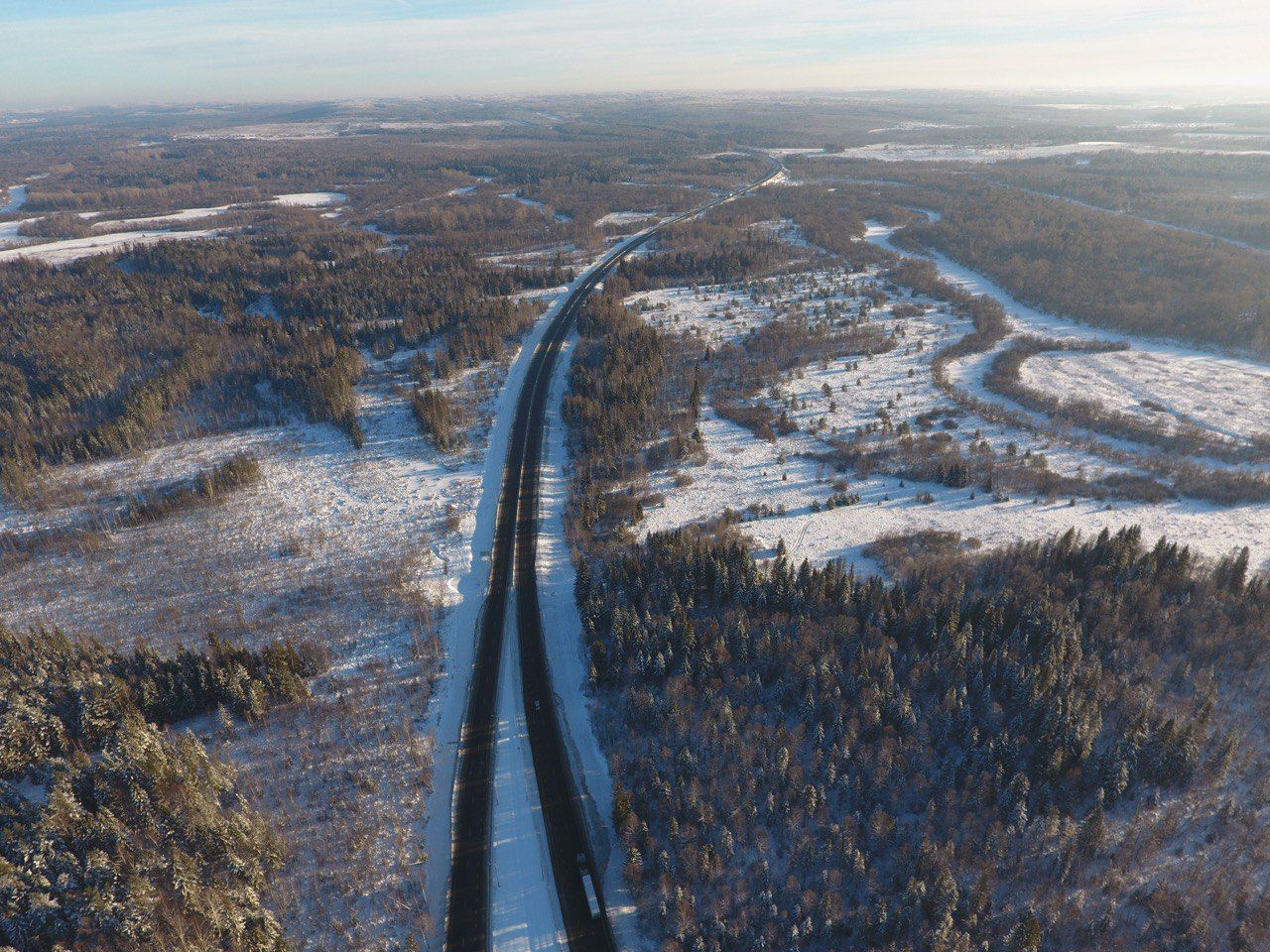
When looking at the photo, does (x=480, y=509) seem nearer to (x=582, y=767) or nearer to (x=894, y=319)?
(x=582, y=767)

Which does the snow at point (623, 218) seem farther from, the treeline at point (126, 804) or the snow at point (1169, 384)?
the treeline at point (126, 804)

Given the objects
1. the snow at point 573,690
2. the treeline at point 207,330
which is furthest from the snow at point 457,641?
the treeline at point 207,330

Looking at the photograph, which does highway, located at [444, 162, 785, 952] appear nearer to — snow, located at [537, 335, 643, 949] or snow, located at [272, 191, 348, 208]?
snow, located at [537, 335, 643, 949]

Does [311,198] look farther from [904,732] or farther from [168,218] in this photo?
[904,732]

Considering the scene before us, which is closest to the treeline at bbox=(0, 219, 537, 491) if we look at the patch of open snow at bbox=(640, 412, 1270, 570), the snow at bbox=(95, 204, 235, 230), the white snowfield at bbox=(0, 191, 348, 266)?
the white snowfield at bbox=(0, 191, 348, 266)

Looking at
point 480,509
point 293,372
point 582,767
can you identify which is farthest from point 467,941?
point 293,372

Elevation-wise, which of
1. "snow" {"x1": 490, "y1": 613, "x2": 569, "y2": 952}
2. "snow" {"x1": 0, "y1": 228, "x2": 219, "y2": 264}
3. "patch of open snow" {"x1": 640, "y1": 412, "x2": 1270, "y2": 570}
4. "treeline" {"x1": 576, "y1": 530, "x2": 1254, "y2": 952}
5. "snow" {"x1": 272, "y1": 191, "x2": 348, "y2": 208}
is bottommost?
"snow" {"x1": 490, "y1": 613, "x2": 569, "y2": 952}
